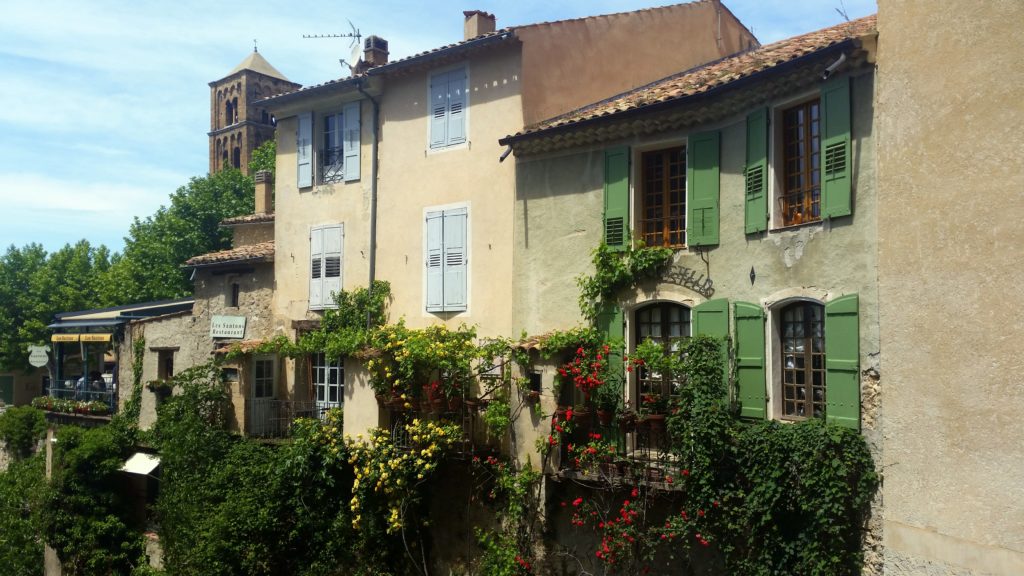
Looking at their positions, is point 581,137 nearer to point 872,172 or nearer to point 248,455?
point 872,172

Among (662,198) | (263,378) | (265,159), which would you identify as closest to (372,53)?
(263,378)

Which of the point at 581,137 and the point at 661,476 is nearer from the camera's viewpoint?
the point at 661,476

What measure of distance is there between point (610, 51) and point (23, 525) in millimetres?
18367

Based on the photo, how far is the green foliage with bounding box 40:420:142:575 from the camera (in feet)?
63.4

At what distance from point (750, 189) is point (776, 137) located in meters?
0.74

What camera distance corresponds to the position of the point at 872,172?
9.30m

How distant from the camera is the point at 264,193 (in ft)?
77.8

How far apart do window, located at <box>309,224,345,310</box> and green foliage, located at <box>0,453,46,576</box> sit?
344 inches

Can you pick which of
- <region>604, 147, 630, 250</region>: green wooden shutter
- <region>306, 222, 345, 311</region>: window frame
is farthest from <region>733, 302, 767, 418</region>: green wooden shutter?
<region>306, 222, 345, 311</region>: window frame

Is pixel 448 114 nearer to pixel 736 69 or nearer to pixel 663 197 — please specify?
pixel 663 197

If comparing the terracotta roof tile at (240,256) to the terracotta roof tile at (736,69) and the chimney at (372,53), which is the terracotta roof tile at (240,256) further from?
the terracotta roof tile at (736,69)

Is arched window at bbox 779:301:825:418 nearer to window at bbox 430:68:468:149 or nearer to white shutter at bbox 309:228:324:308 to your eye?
window at bbox 430:68:468:149

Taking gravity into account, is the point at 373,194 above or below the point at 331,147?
below

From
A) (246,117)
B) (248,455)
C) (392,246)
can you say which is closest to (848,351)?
(392,246)
